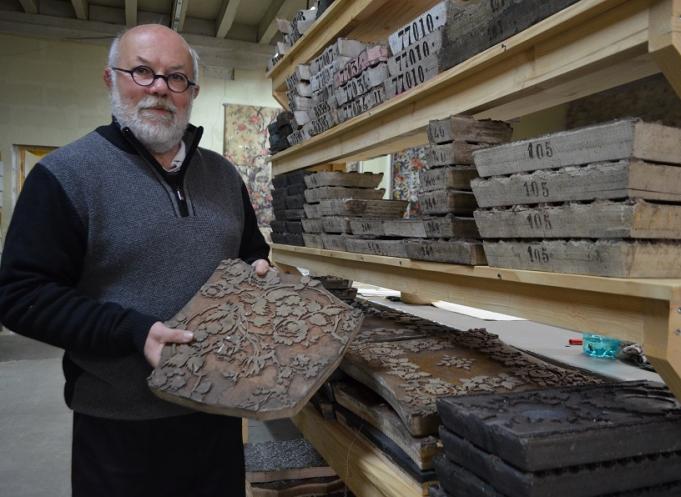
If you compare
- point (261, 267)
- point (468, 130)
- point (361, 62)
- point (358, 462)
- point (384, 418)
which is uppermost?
point (361, 62)

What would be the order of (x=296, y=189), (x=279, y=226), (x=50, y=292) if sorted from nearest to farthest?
1. (x=50, y=292)
2. (x=296, y=189)
3. (x=279, y=226)

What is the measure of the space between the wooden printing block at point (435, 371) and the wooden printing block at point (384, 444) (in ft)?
0.36

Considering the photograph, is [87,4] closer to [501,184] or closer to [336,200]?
[336,200]

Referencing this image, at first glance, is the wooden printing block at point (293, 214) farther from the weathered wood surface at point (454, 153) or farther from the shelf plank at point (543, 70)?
the weathered wood surface at point (454, 153)

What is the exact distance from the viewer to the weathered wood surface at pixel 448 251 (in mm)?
1458

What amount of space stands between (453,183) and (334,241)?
3.34 feet

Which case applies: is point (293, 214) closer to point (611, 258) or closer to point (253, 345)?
point (253, 345)

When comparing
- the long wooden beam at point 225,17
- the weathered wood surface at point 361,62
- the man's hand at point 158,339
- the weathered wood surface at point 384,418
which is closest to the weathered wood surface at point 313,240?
the weathered wood surface at point 361,62

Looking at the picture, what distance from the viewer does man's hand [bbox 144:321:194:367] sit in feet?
4.71

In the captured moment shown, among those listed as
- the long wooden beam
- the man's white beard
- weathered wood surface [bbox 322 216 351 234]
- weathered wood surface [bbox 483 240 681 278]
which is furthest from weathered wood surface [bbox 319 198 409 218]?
the long wooden beam

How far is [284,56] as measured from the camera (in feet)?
10.9

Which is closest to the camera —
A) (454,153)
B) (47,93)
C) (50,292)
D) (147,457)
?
(50,292)

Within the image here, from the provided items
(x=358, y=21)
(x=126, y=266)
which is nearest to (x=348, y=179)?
(x=358, y=21)

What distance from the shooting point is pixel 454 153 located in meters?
1.54
